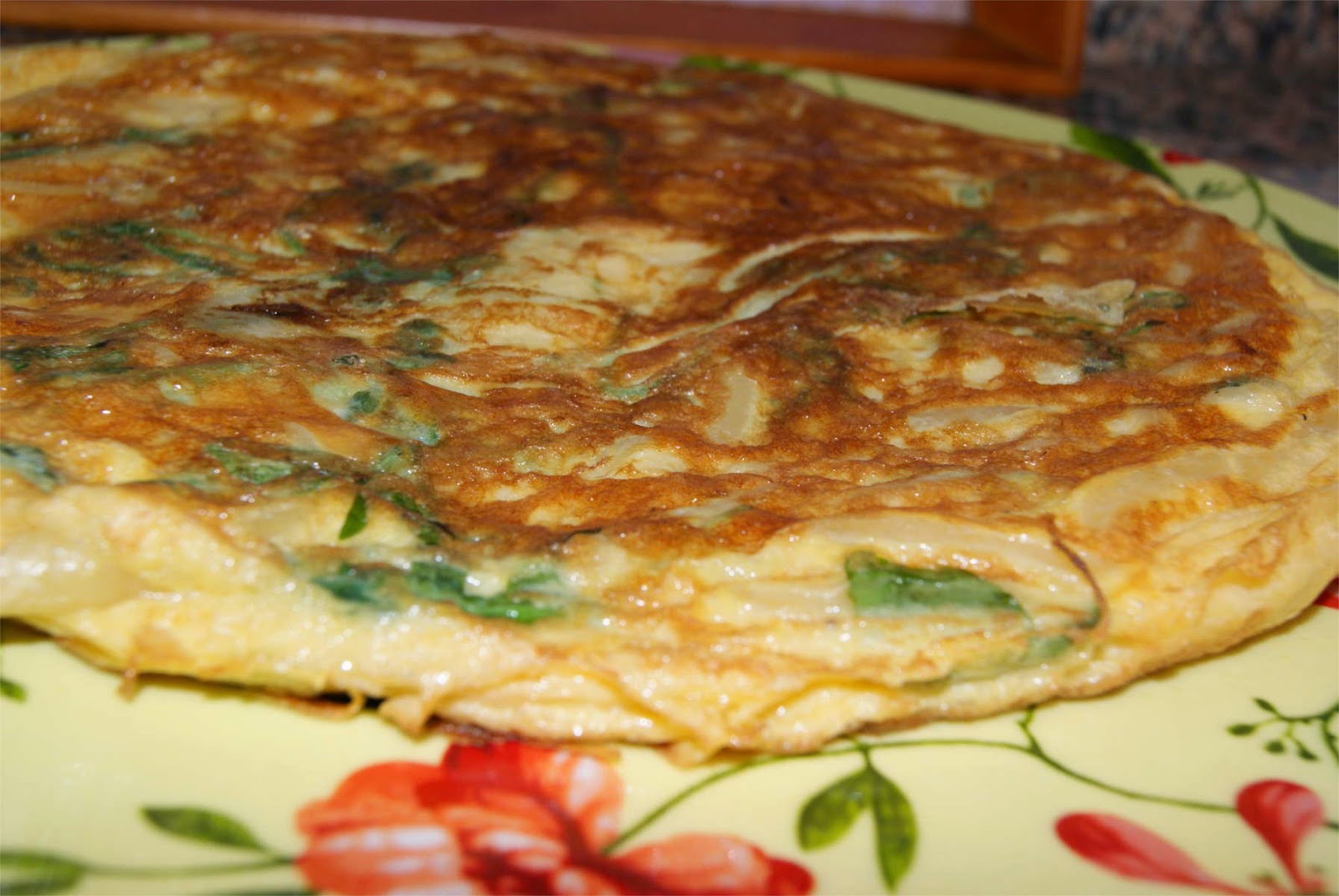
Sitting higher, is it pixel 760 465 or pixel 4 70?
pixel 4 70

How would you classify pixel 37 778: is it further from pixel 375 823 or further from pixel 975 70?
pixel 975 70

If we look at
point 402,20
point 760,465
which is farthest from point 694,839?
point 402,20

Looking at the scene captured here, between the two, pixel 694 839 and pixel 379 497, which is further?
pixel 379 497

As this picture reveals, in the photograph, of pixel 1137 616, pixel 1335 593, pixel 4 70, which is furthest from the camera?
pixel 4 70

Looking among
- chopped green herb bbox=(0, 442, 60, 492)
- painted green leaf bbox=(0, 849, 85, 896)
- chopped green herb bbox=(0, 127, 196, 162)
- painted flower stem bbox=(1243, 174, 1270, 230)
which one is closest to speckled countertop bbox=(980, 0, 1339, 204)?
painted flower stem bbox=(1243, 174, 1270, 230)

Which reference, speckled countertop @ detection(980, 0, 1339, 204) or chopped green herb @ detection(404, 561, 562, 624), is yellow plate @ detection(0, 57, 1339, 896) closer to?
chopped green herb @ detection(404, 561, 562, 624)

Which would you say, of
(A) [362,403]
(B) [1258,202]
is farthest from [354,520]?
(B) [1258,202]

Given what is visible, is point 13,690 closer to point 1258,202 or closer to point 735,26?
point 1258,202
